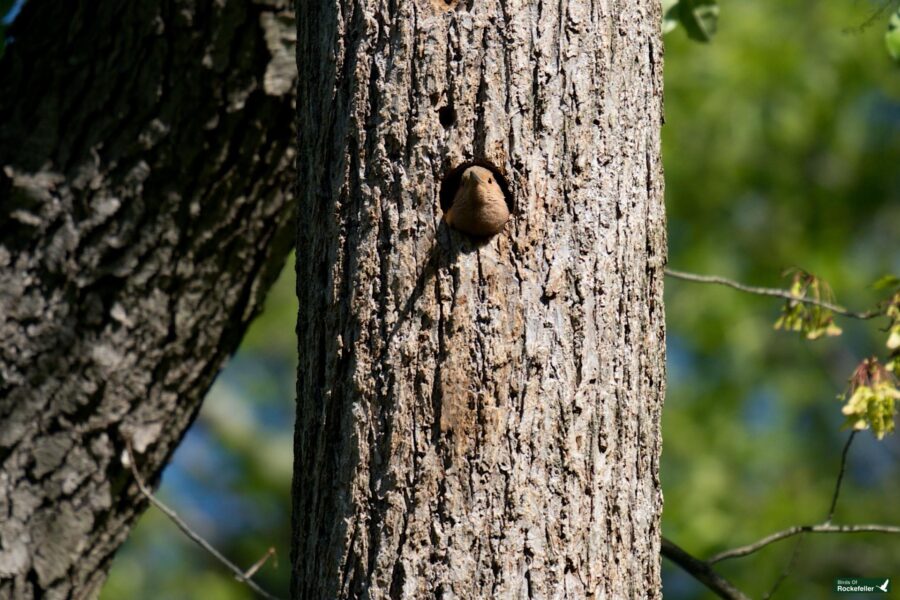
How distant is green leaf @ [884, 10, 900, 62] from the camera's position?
269 centimetres

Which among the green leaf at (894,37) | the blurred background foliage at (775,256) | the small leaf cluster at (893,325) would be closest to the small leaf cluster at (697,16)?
the green leaf at (894,37)

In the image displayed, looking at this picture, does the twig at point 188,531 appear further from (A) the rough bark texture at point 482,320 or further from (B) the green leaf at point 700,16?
(B) the green leaf at point 700,16

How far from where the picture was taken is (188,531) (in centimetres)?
251

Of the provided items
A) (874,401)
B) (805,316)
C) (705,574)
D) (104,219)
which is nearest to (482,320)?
(874,401)

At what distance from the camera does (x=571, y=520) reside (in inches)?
64.3

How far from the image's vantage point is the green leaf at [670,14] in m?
2.99

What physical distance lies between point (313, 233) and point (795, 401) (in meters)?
7.52

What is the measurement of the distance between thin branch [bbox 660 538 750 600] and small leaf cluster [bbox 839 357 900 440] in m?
0.46

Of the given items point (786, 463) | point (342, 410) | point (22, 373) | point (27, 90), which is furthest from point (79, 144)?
point (786, 463)

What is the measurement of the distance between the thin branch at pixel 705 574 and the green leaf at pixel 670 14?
56.2 inches

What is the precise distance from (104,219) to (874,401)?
1.94 metres

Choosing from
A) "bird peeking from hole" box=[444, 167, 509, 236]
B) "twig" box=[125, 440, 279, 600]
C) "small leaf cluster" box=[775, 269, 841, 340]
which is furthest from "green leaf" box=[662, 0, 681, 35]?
"twig" box=[125, 440, 279, 600]

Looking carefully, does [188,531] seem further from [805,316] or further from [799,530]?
[805,316]

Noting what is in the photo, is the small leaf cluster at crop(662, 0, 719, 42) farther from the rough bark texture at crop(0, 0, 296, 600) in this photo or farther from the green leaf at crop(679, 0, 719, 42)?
the rough bark texture at crop(0, 0, 296, 600)
